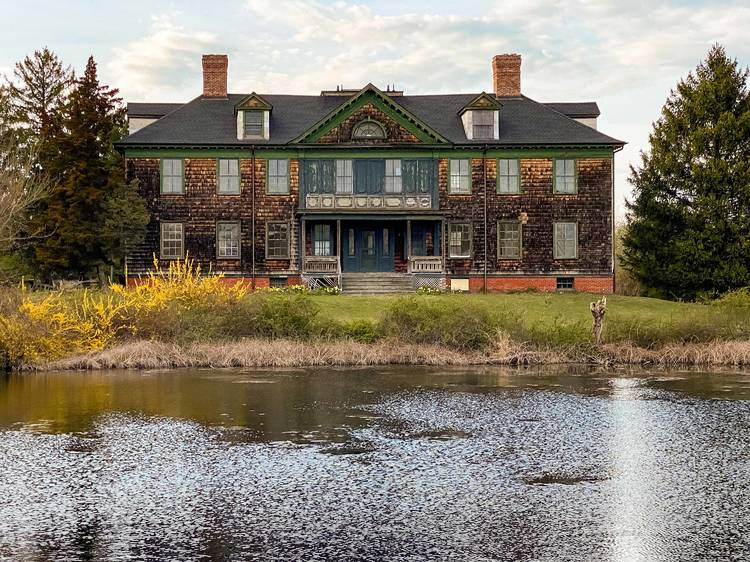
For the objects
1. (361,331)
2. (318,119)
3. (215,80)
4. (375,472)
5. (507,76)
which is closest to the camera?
(375,472)

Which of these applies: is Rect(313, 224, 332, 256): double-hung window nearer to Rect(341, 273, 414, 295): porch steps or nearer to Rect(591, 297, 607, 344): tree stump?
Rect(341, 273, 414, 295): porch steps

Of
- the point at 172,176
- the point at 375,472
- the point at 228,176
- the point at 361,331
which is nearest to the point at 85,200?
the point at 172,176

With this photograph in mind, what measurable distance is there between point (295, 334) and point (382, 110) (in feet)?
57.9

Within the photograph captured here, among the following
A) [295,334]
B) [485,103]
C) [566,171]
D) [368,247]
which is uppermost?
[485,103]

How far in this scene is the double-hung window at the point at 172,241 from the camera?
4075 centimetres

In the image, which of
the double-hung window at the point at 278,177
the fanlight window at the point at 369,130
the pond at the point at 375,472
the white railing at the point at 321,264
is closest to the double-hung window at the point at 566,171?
the fanlight window at the point at 369,130

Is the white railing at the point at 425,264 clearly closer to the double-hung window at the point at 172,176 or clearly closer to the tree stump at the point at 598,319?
the double-hung window at the point at 172,176

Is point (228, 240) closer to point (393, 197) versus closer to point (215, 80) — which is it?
point (393, 197)

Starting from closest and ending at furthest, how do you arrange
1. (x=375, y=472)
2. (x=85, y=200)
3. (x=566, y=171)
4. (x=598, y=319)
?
(x=375, y=472), (x=598, y=319), (x=85, y=200), (x=566, y=171)

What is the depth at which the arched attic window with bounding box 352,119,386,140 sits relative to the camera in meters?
41.1

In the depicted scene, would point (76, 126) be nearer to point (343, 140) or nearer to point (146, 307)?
point (343, 140)

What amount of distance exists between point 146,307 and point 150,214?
51.5 feet

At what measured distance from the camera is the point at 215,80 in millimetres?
44938

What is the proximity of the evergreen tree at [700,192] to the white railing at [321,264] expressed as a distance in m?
13.3
